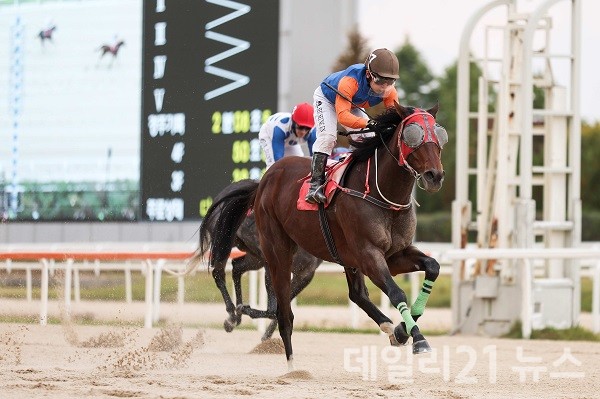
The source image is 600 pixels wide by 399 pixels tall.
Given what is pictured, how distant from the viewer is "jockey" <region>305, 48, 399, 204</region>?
6086 millimetres

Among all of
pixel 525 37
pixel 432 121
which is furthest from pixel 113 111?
pixel 432 121

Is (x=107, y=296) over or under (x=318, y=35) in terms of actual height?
under

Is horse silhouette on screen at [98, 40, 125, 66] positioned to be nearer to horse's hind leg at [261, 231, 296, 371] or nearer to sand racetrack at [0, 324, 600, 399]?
sand racetrack at [0, 324, 600, 399]

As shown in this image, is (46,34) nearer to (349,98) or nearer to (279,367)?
(279,367)

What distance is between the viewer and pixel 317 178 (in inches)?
251

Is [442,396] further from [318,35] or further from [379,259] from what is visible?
[318,35]

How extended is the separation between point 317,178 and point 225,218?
153 cm

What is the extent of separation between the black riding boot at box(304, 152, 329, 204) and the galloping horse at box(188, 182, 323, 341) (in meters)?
1.42

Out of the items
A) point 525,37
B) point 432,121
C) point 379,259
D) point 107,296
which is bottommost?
point 107,296

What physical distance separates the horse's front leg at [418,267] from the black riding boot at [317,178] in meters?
0.53

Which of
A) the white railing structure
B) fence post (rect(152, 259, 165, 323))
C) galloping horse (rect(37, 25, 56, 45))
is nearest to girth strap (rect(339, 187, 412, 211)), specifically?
the white railing structure

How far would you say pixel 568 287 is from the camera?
1005cm

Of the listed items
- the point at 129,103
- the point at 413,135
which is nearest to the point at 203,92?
the point at 129,103

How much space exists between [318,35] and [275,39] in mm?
1747
